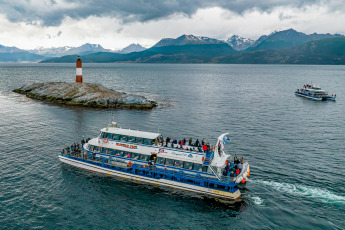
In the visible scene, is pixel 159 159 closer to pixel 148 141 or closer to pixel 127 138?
pixel 148 141

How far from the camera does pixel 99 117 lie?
76.4m

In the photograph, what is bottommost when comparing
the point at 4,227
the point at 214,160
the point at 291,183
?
the point at 4,227

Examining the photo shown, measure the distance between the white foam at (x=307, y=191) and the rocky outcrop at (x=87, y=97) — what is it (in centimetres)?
5775

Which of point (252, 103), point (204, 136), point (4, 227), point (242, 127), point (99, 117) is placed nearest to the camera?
point (4, 227)

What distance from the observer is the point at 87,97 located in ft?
316

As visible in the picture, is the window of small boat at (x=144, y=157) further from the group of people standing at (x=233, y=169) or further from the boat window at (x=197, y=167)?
the group of people standing at (x=233, y=169)

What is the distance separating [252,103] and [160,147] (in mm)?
72323

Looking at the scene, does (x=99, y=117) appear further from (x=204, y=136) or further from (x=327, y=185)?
(x=327, y=185)

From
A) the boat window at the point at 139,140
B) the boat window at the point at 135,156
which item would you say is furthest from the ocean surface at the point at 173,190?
the boat window at the point at 139,140

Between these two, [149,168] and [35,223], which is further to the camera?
[149,168]

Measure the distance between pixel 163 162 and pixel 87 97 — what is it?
65253 millimetres

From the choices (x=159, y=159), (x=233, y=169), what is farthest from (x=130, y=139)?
(x=233, y=169)

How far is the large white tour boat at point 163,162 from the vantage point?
3678 centimetres

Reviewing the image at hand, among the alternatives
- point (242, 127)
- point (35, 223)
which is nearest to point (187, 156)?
point (35, 223)
